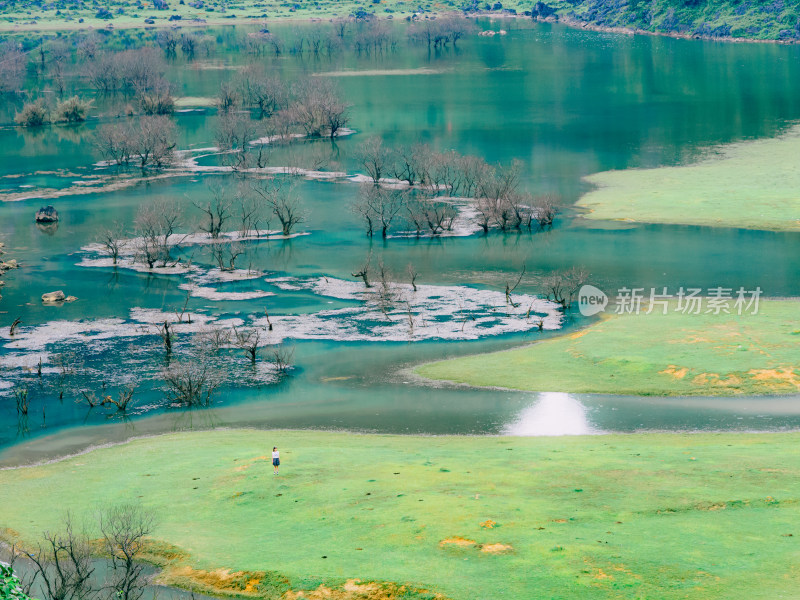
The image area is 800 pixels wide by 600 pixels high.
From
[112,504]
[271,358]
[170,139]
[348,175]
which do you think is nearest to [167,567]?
[112,504]

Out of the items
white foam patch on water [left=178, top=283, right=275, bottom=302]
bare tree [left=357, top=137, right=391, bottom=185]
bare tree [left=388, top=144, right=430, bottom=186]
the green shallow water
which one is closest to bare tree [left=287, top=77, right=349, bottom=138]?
the green shallow water

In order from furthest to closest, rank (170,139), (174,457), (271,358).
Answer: (170,139) → (271,358) → (174,457)

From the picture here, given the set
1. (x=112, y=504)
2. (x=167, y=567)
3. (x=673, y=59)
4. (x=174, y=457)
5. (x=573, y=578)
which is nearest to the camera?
(x=573, y=578)

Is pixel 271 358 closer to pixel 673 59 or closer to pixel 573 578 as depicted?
pixel 573 578

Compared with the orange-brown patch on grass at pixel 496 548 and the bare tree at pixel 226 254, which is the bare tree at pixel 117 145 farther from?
the orange-brown patch on grass at pixel 496 548

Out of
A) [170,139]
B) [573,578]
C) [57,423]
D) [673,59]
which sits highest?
[673,59]

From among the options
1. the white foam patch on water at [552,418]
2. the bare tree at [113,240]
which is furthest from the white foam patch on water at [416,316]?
the bare tree at [113,240]
